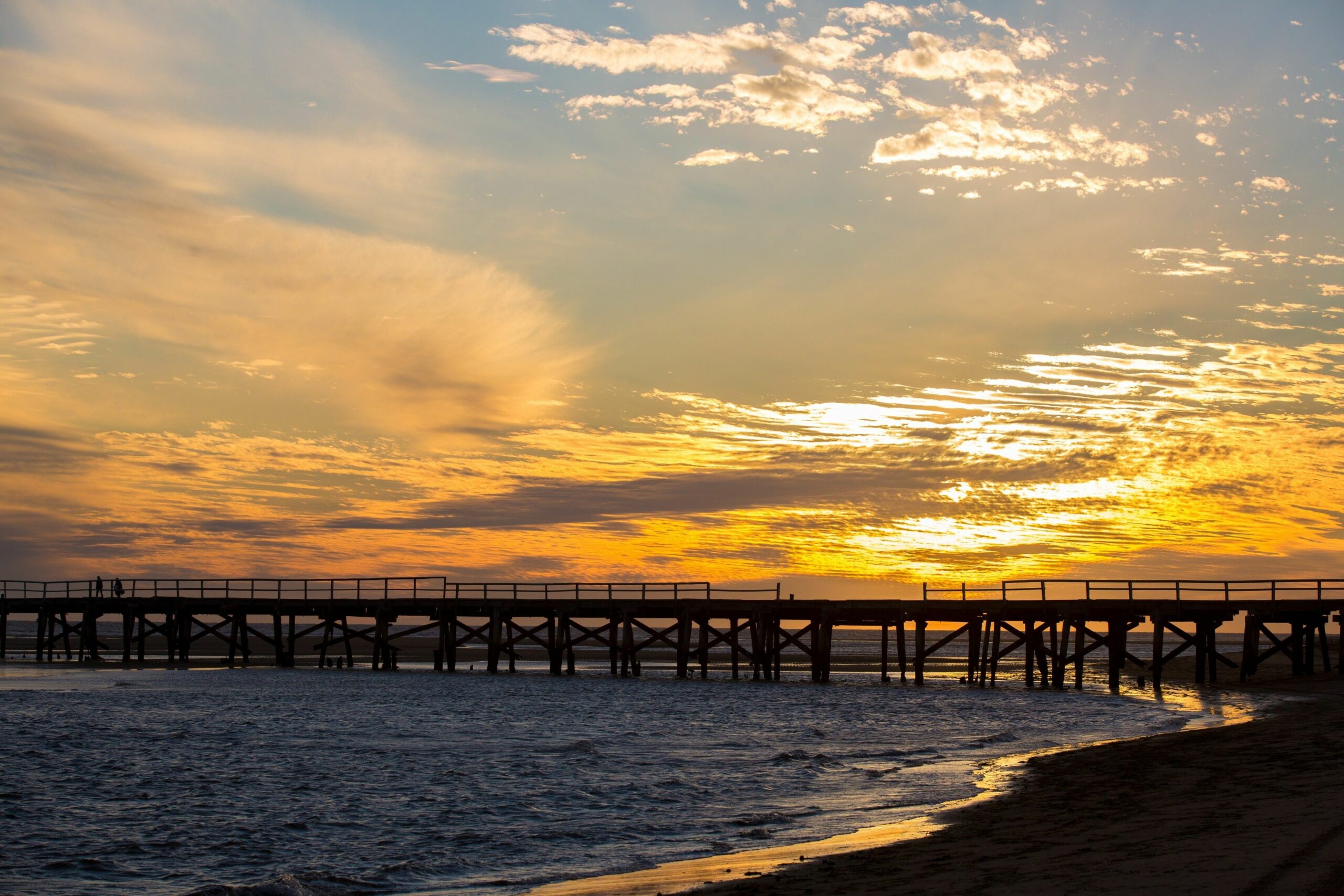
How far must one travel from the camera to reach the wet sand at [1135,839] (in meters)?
8.91

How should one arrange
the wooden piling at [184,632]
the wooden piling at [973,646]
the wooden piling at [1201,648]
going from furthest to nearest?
the wooden piling at [184,632] < the wooden piling at [973,646] < the wooden piling at [1201,648]

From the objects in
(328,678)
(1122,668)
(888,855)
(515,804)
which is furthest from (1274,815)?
→ (1122,668)

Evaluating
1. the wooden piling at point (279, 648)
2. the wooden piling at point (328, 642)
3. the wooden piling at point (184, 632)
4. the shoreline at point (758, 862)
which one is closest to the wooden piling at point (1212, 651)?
the shoreline at point (758, 862)

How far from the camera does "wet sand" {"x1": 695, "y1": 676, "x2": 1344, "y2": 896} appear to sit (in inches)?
Answer: 351

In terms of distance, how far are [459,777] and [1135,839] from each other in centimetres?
1237

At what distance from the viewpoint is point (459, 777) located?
64.1 feet

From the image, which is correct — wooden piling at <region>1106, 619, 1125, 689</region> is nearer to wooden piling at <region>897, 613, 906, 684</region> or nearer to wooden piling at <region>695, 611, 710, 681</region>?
wooden piling at <region>897, 613, 906, 684</region>

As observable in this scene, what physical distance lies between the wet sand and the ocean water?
186 cm

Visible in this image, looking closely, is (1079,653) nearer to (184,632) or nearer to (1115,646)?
(1115,646)

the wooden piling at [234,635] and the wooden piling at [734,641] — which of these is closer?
the wooden piling at [734,641]

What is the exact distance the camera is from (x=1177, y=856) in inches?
389

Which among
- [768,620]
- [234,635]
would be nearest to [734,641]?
[768,620]

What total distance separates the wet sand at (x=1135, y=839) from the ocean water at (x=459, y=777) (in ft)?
6.11

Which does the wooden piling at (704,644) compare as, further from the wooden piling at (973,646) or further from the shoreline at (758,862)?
the shoreline at (758,862)
